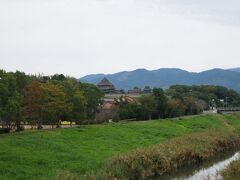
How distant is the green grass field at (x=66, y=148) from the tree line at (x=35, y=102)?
6.58 meters

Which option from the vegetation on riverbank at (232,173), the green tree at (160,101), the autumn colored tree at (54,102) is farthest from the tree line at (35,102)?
the green tree at (160,101)

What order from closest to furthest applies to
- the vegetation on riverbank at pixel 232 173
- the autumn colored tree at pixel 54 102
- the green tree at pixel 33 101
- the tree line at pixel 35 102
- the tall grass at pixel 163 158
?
the vegetation on riverbank at pixel 232 173 → the tall grass at pixel 163 158 → the tree line at pixel 35 102 → the green tree at pixel 33 101 → the autumn colored tree at pixel 54 102

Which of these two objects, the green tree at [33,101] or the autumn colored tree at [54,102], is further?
the autumn colored tree at [54,102]

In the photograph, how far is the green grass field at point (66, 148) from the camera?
27484mm

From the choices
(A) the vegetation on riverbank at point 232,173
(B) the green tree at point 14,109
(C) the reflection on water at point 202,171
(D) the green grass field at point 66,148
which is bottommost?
(C) the reflection on water at point 202,171

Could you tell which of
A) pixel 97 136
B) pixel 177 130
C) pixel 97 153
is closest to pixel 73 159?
pixel 97 153

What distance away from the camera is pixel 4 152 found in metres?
30.4

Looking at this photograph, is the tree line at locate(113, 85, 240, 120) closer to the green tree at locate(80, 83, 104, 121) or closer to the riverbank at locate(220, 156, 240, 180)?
the green tree at locate(80, 83, 104, 121)

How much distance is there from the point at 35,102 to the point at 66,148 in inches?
638

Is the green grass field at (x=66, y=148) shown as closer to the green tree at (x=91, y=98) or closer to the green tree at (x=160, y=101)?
the green tree at (x=91, y=98)

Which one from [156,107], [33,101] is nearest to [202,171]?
[33,101]

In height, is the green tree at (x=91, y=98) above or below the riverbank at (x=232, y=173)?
above

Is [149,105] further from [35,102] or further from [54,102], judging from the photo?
[35,102]

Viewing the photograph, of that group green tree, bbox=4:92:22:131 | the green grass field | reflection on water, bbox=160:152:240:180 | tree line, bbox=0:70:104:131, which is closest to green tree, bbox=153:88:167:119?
tree line, bbox=0:70:104:131
